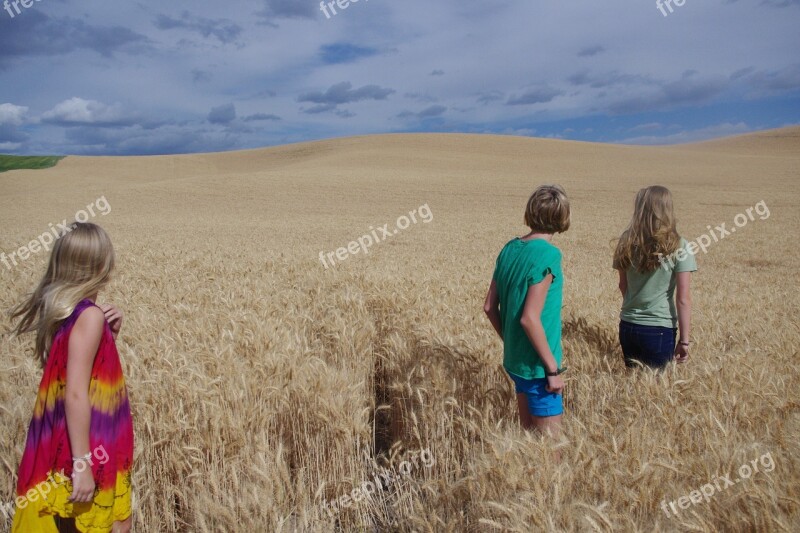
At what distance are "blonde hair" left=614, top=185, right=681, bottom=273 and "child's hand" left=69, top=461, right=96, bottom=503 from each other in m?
3.43

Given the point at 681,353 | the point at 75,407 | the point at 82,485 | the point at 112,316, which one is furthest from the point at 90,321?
the point at 681,353

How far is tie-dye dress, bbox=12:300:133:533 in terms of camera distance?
2080mm

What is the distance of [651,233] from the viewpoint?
3.61 m

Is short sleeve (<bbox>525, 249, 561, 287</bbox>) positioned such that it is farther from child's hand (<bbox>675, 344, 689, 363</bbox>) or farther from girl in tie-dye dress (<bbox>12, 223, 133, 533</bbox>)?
girl in tie-dye dress (<bbox>12, 223, 133, 533</bbox>)

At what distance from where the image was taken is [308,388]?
141 inches

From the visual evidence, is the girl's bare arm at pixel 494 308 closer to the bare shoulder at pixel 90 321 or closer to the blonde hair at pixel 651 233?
the blonde hair at pixel 651 233

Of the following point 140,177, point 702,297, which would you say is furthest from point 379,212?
point 140,177

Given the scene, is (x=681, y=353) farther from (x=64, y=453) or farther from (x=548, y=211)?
(x=64, y=453)

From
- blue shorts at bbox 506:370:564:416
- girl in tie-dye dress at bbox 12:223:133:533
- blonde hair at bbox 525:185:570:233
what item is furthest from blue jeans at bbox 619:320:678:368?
girl in tie-dye dress at bbox 12:223:133:533

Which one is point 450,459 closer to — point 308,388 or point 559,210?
point 308,388

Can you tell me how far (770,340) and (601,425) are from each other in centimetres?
293

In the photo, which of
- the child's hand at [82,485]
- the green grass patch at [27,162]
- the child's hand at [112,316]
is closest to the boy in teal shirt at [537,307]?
the child's hand at [112,316]

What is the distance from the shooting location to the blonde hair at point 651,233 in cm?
360

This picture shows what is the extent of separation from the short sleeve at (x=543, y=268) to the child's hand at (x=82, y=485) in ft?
7.20
